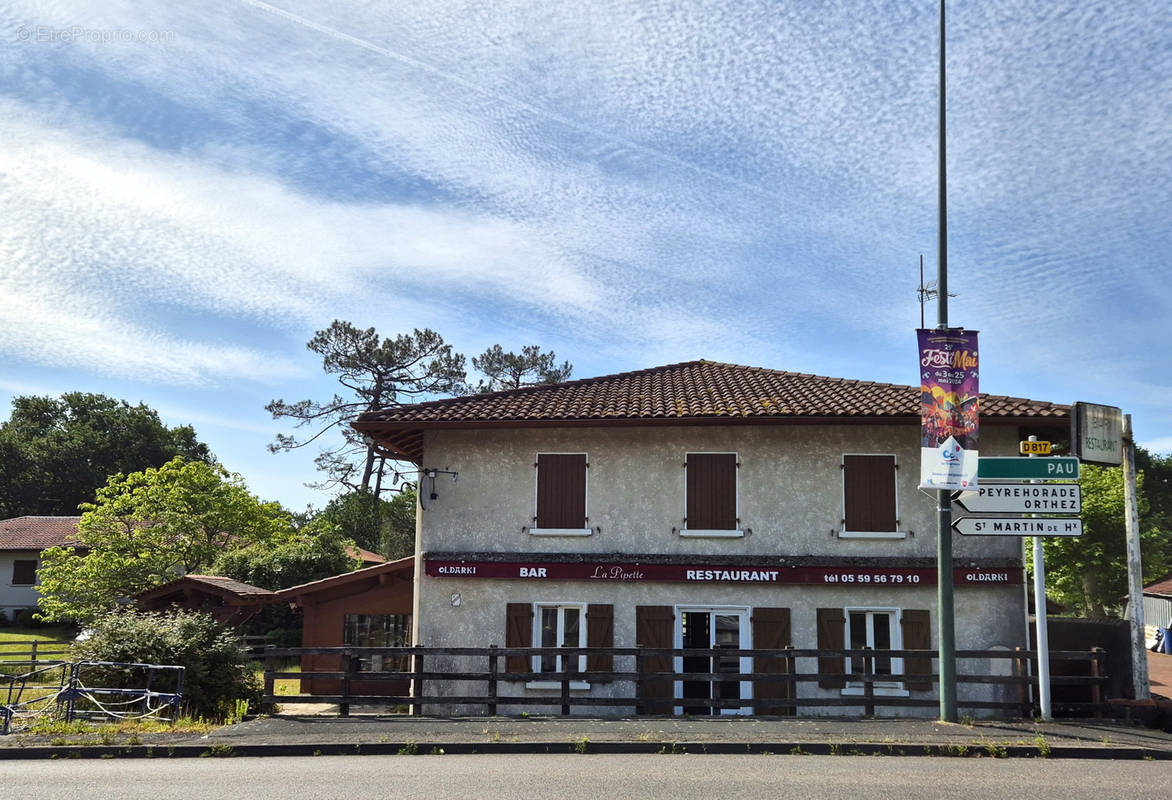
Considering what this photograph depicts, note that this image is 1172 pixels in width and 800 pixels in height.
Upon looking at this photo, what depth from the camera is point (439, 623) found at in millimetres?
18594

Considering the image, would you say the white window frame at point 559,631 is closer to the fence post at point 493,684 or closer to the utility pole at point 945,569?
the fence post at point 493,684

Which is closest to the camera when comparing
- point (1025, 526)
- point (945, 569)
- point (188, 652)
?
point (945, 569)

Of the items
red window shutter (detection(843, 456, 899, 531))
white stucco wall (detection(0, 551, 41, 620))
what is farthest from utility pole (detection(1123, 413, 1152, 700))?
white stucco wall (detection(0, 551, 41, 620))

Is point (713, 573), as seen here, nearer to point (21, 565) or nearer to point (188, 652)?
point (188, 652)

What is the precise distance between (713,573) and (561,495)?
316cm

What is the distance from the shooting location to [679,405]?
18875mm

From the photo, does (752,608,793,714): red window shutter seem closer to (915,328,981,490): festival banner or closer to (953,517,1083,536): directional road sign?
(953,517,1083,536): directional road sign

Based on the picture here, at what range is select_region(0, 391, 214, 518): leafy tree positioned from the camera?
223ft

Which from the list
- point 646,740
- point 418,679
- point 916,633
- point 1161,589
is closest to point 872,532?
point 916,633

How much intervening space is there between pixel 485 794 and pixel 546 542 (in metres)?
9.48

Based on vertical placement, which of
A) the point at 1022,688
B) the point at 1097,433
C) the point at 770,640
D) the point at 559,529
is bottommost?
the point at 1022,688

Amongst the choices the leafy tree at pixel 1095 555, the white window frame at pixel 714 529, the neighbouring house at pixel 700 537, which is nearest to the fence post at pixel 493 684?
the neighbouring house at pixel 700 537

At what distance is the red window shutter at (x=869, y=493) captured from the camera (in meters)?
18.2

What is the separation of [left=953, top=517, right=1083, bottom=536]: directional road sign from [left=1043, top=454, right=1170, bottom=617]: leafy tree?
123 feet
